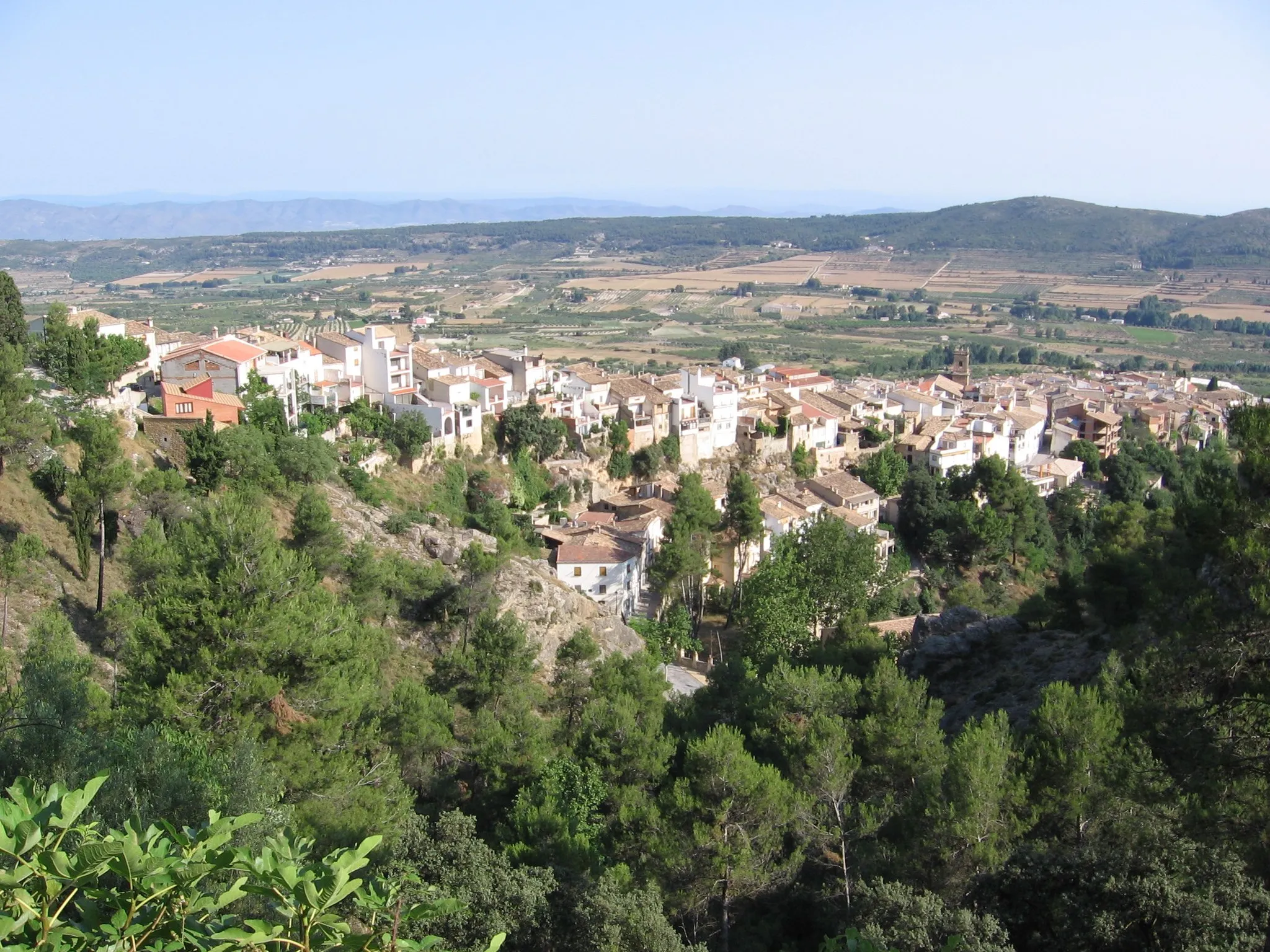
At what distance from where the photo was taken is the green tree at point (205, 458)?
23234 millimetres

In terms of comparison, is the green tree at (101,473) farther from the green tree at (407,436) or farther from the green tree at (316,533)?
the green tree at (407,436)

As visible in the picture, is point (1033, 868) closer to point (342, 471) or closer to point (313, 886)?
point (313, 886)

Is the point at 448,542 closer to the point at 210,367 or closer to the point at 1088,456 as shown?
the point at 210,367

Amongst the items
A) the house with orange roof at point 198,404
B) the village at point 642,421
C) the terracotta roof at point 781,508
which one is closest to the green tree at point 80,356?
the village at point 642,421

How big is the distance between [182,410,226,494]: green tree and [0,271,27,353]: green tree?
215 inches

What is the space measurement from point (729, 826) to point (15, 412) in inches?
620

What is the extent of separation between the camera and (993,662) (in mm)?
20047

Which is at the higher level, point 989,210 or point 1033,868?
point 989,210

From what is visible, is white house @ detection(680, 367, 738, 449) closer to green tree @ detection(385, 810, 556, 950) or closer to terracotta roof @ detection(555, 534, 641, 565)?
terracotta roof @ detection(555, 534, 641, 565)

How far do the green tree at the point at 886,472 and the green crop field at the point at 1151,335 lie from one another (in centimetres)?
7607

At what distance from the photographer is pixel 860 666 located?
19672 millimetres

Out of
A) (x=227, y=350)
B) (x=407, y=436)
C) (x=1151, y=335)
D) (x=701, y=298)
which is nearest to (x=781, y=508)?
(x=407, y=436)

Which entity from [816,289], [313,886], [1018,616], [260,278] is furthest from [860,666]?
[260,278]

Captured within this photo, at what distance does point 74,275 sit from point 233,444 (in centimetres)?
14320
